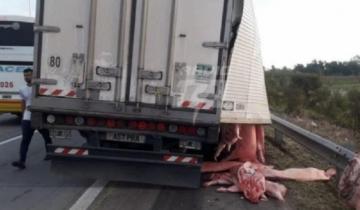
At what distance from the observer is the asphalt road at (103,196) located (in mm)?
7723

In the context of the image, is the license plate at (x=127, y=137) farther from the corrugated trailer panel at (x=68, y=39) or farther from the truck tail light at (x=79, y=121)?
the corrugated trailer panel at (x=68, y=39)

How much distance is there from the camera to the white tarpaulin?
930cm

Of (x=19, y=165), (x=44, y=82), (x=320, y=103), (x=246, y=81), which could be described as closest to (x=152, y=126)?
(x=44, y=82)

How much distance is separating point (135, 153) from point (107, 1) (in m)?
2.15

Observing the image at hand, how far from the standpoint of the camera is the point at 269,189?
28.1 feet

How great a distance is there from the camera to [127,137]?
859 cm

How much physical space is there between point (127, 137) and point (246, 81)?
2567mm

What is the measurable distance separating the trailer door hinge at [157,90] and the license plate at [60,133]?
54.3 inches

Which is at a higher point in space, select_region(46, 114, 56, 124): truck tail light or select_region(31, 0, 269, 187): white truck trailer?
select_region(31, 0, 269, 187): white truck trailer

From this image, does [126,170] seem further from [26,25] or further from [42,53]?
[26,25]

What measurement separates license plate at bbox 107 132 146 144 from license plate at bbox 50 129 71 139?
0.61 m

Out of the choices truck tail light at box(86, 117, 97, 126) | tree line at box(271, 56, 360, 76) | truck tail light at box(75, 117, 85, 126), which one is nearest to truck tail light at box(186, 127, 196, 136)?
truck tail light at box(86, 117, 97, 126)

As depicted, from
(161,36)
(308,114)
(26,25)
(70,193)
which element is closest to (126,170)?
(70,193)

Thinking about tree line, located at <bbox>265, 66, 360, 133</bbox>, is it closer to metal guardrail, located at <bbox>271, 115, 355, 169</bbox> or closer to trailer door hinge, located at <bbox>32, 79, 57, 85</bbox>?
metal guardrail, located at <bbox>271, 115, 355, 169</bbox>
